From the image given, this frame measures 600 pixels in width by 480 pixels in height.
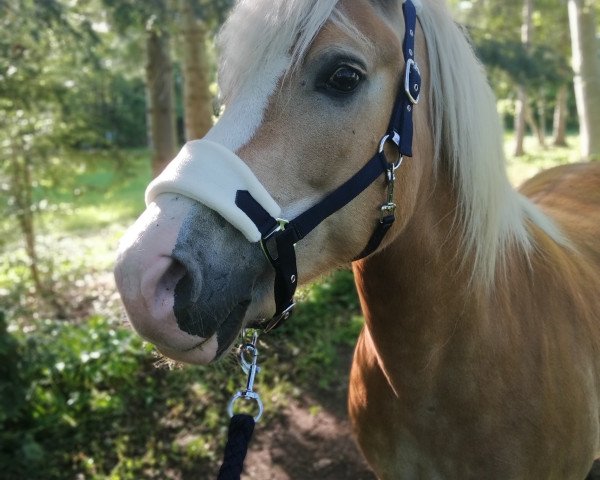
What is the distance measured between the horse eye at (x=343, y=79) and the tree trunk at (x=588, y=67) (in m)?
9.14

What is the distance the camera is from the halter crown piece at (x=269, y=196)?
1.18 meters

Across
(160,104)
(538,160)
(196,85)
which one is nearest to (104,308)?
(196,85)

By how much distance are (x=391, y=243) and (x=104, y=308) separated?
496 cm

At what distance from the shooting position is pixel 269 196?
1.23 m

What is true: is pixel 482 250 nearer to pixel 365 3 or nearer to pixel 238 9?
pixel 365 3

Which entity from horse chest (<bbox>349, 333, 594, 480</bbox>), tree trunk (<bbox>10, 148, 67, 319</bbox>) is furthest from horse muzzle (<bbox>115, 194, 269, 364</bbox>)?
tree trunk (<bbox>10, 148, 67, 319</bbox>)

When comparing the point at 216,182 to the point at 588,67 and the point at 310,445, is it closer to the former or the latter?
the point at 310,445

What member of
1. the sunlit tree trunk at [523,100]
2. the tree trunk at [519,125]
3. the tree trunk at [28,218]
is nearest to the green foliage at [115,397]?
the tree trunk at [28,218]

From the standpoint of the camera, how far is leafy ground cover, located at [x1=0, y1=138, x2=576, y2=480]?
3.44m

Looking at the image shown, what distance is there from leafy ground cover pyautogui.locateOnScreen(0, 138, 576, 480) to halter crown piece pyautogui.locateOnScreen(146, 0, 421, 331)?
5.54ft

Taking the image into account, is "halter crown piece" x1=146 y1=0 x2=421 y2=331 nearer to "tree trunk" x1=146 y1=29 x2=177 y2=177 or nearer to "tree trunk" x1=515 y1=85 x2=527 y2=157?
"tree trunk" x1=146 y1=29 x2=177 y2=177

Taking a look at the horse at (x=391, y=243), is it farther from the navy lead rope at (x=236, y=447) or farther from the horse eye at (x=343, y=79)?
the navy lead rope at (x=236, y=447)

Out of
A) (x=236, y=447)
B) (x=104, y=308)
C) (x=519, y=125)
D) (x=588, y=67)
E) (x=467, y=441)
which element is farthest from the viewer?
(x=519, y=125)

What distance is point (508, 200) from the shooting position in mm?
1765
